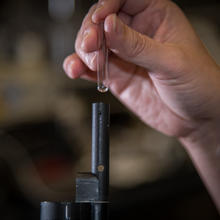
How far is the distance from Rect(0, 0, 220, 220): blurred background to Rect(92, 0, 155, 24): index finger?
697mm

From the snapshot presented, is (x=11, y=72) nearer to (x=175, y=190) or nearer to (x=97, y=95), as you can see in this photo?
(x=97, y=95)

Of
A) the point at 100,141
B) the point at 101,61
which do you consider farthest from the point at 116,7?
the point at 100,141

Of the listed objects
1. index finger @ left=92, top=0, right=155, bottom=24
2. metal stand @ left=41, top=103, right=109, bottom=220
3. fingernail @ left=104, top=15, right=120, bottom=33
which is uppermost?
index finger @ left=92, top=0, right=155, bottom=24

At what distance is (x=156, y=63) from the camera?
1.72 feet

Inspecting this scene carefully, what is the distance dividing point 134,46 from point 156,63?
5cm

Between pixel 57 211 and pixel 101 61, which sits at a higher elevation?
pixel 101 61

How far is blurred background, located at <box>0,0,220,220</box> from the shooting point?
1202 mm

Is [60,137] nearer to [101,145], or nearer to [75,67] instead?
[75,67]

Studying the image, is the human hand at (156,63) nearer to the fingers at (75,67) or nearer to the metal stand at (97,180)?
the fingers at (75,67)

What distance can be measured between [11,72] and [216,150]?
82 centimetres

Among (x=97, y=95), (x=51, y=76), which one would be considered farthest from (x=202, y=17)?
(x=51, y=76)

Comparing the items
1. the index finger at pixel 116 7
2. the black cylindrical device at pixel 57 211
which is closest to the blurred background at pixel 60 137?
the index finger at pixel 116 7

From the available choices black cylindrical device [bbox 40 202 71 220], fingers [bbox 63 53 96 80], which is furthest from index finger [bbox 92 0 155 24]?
black cylindrical device [bbox 40 202 71 220]

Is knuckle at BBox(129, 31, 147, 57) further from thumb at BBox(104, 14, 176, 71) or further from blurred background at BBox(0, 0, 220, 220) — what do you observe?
blurred background at BBox(0, 0, 220, 220)
